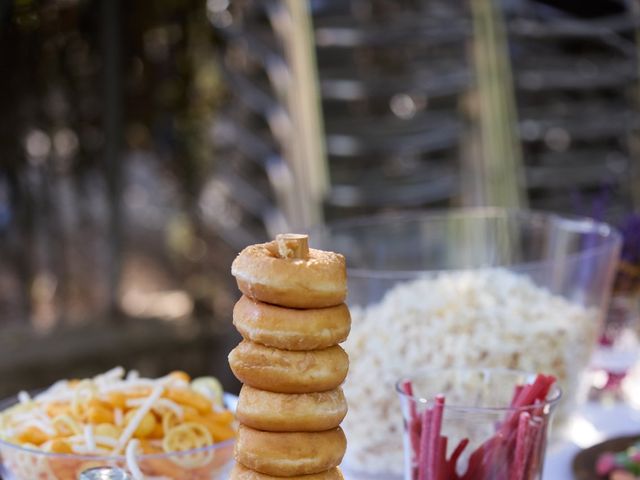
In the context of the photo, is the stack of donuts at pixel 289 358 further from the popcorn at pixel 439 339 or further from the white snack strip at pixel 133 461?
the popcorn at pixel 439 339

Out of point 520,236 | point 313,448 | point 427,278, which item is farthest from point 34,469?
point 520,236

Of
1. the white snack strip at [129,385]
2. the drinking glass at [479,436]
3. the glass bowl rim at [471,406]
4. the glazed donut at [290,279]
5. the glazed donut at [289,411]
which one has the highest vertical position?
the glazed donut at [290,279]

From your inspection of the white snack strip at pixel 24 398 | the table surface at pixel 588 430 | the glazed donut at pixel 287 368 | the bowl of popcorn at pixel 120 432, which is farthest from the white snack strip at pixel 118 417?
the table surface at pixel 588 430

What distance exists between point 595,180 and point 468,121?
23.6 inches

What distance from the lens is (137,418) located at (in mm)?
898

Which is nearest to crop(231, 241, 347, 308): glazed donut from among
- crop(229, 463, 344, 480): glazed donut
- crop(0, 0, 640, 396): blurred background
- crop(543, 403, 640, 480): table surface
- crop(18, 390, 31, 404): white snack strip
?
crop(229, 463, 344, 480): glazed donut

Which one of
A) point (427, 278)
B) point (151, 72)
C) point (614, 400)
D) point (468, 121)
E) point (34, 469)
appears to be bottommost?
point (614, 400)

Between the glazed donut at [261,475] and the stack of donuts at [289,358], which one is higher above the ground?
the stack of donuts at [289,358]

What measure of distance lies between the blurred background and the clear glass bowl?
5.71 ft

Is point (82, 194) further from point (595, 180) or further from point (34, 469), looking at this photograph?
point (34, 469)

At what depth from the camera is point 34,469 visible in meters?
0.88

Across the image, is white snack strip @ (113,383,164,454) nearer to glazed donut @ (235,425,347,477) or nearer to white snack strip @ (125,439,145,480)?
white snack strip @ (125,439,145,480)

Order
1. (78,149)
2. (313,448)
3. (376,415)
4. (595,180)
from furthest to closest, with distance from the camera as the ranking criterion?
(595,180), (78,149), (376,415), (313,448)

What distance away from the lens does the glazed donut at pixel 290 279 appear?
68 cm
